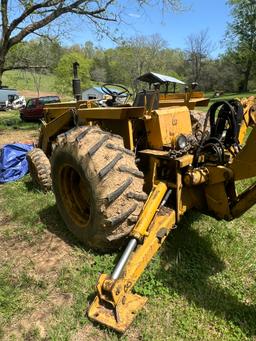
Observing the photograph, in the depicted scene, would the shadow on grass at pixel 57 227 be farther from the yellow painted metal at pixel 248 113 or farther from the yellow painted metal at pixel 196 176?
the yellow painted metal at pixel 248 113

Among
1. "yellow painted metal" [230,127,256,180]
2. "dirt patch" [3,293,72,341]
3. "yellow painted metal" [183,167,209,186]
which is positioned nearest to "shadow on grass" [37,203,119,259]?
"dirt patch" [3,293,72,341]

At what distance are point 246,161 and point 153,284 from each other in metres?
1.36

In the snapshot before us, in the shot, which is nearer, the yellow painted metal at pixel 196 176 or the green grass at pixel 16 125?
the yellow painted metal at pixel 196 176

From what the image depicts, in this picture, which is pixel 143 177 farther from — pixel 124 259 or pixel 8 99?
pixel 8 99

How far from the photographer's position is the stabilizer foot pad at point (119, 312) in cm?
264

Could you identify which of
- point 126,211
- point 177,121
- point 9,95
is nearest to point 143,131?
point 177,121

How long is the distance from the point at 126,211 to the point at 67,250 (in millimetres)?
1094

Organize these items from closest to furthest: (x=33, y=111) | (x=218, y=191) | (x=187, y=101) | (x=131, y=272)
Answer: (x=131, y=272)
(x=218, y=191)
(x=187, y=101)
(x=33, y=111)

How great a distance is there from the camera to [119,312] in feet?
8.82

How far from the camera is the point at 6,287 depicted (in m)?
3.31

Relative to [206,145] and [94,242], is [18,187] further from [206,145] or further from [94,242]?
[206,145]

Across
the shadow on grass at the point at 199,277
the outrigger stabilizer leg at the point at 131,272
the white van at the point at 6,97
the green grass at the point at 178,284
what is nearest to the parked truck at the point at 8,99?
the white van at the point at 6,97

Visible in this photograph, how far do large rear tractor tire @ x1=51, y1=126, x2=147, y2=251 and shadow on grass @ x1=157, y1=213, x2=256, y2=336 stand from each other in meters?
0.62

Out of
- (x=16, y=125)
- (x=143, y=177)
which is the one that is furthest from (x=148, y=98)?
(x=16, y=125)
